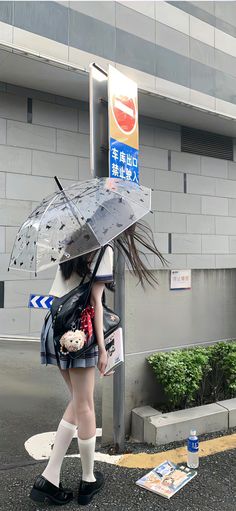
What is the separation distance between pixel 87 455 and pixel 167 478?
720 mm

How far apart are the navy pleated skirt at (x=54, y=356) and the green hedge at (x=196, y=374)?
1396mm

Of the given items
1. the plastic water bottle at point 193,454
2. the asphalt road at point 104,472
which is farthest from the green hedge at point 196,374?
the plastic water bottle at point 193,454

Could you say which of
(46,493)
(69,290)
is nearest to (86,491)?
(46,493)

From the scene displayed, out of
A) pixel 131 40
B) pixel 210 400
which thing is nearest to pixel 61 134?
pixel 131 40

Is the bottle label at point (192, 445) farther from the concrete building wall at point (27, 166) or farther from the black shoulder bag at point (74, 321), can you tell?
the concrete building wall at point (27, 166)

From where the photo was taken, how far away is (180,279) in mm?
4184

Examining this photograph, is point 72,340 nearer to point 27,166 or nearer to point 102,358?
point 102,358

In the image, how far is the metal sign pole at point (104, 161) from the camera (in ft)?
10.4

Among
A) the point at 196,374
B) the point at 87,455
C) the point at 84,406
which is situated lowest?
the point at 87,455

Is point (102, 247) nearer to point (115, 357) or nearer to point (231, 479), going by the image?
point (115, 357)

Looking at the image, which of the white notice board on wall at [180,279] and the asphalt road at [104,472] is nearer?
the asphalt road at [104,472]

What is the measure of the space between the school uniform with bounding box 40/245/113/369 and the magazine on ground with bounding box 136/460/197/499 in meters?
1.03

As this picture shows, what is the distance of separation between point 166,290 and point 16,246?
1849mm

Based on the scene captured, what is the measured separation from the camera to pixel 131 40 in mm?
9180
